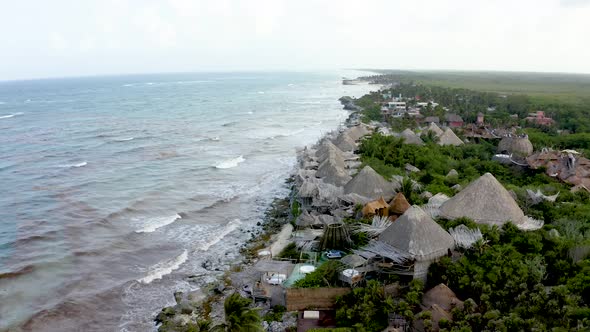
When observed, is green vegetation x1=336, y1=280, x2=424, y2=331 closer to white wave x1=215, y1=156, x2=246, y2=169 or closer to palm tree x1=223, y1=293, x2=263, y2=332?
palm tree x1=223, y1=293, x2=263, y2=332

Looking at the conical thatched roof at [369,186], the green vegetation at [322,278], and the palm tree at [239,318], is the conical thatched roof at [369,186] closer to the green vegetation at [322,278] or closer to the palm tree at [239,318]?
the green vegetation at [322,278]

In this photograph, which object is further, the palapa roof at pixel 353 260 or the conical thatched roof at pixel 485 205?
the conical thatched roof at pixel 485 205

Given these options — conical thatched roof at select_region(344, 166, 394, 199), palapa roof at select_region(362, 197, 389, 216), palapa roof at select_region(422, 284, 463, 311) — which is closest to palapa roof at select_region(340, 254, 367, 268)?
palapa roof at select_region(422, 284, 463, 311)

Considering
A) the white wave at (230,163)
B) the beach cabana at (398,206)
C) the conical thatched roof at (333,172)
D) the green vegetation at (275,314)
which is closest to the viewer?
the green vegetation at (275,314)

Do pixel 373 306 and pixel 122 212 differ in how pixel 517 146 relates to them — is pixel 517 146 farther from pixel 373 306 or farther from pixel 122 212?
pixel 122 212

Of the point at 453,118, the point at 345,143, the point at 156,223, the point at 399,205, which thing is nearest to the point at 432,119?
the point at 453,118

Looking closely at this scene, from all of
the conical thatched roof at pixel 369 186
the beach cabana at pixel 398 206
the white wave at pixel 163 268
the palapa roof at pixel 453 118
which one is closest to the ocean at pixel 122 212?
the white wave at pixel 163 268

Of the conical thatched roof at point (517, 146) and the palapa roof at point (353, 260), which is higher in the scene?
the conical thatched roof at point (517, 146)

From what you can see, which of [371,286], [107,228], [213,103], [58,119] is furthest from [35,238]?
[213,103]
